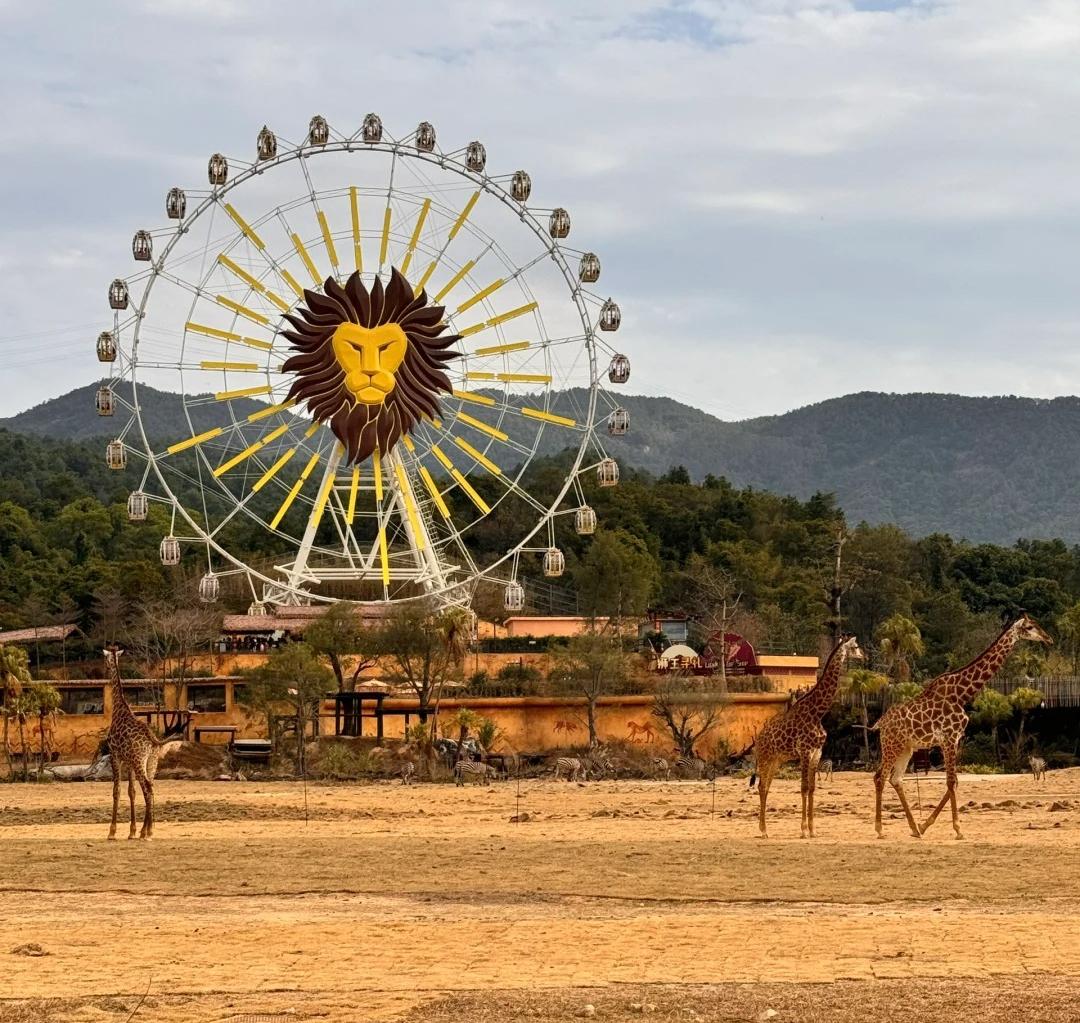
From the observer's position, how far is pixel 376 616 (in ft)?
194

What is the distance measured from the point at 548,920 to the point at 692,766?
3019 cm

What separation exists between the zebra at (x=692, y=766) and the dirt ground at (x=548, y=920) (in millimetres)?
15409

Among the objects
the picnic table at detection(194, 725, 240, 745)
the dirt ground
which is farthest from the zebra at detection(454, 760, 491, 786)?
the dirt ground

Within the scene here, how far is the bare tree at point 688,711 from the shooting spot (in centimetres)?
5294

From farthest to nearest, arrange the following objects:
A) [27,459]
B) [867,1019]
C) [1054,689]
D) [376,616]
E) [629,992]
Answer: [27,459] → [376,616] → [1054,689] → [629,992] → [867,1019]

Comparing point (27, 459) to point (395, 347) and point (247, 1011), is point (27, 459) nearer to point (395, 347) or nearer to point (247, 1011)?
point (395, 347)

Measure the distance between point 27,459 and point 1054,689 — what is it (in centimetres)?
9368

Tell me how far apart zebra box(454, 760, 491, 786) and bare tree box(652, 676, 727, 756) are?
7814 millimetres

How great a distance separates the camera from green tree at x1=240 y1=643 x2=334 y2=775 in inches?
1998

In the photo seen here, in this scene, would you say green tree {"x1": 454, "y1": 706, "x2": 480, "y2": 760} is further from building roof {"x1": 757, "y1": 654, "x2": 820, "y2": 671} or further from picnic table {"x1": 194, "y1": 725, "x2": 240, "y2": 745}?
building roof {"x1": 757, "y1": 654, "x2": 820, "y2": 671}

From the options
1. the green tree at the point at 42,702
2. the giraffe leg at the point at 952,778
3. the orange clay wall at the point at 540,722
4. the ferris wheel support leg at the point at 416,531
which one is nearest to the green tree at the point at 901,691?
the orange clay wall at the point at 540,722

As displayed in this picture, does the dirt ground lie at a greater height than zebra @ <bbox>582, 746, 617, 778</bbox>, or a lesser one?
greater

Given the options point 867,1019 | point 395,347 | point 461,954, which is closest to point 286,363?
point 395,347

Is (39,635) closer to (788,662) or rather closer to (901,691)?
(788,662)
